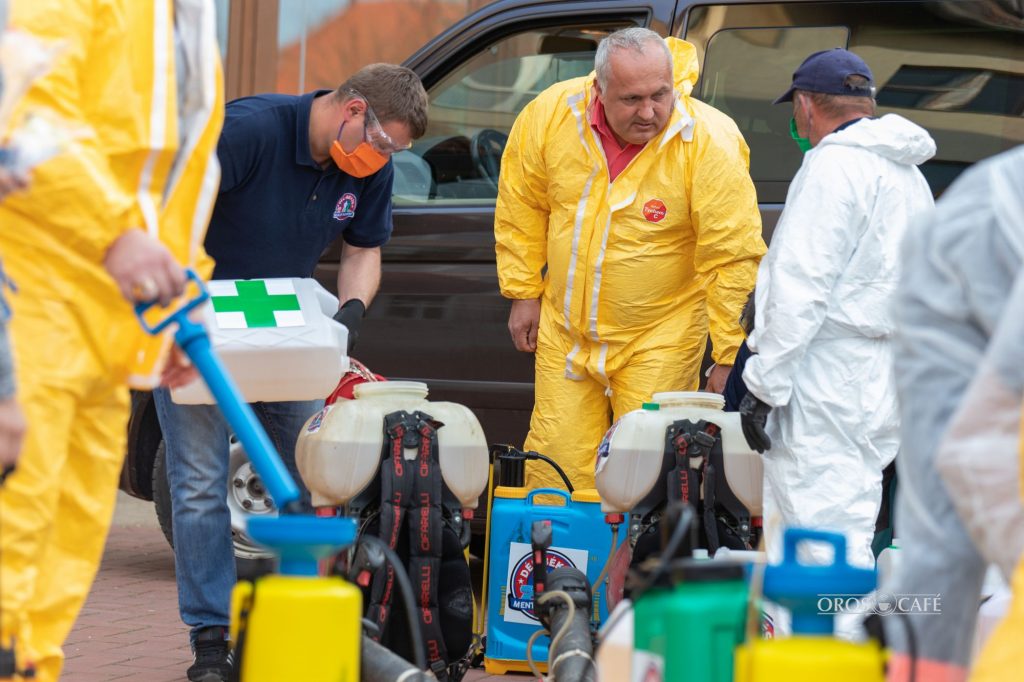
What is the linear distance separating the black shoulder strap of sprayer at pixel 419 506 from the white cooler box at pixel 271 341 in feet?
0.80

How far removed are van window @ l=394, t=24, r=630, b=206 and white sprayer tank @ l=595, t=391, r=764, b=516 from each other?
5.50ft

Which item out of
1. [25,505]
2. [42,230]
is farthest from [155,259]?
[25,505]

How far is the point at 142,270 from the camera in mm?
2562

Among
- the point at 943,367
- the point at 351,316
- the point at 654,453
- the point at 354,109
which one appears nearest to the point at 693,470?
the point at 654,453

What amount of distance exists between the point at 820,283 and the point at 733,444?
512 millimetres

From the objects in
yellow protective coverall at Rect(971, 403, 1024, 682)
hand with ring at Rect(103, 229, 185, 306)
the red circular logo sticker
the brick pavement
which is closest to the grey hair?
the red circular logo sticker

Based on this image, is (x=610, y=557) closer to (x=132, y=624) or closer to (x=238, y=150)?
(x=238, y=150)

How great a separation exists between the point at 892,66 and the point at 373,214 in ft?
6.36

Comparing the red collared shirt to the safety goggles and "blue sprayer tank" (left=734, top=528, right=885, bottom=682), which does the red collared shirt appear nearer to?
the safety goggles

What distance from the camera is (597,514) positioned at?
4512mm

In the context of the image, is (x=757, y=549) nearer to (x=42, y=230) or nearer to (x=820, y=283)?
(x=820, y=283)

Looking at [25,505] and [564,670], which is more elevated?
[25,505]

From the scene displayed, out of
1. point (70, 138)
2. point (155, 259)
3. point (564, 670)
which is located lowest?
point (564, 670)

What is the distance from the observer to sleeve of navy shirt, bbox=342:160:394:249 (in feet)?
15.6
